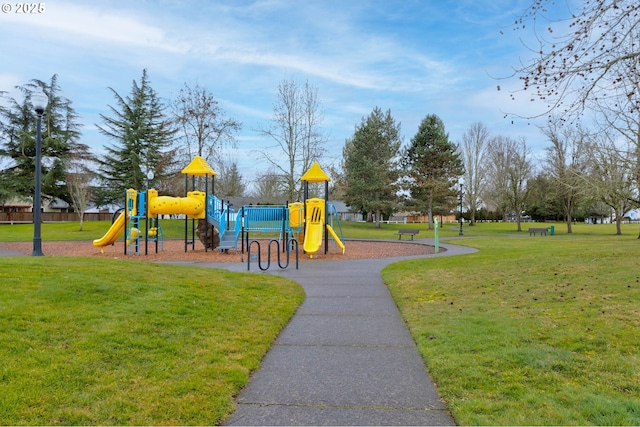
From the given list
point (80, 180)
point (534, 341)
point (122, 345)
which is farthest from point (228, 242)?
point (80, 180)

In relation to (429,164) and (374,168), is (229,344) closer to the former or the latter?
(374,168)

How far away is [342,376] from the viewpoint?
4273 mm

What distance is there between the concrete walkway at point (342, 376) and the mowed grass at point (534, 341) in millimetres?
234

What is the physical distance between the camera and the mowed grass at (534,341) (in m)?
3.45

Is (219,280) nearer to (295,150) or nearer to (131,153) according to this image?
(295,150)

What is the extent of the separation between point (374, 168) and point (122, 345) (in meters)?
41.6

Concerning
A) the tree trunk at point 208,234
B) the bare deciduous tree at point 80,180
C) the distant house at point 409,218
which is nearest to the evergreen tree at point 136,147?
→ the bare deciduous tree at point 80,180

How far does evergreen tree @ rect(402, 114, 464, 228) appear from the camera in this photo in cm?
4816

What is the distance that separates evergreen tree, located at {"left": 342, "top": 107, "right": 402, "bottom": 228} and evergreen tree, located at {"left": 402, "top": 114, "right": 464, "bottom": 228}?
2.62 meters

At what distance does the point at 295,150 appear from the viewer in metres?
36.5

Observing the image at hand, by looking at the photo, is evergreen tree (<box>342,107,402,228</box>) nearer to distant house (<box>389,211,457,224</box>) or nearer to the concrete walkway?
distant house (<box>389,211,457,224</box>)

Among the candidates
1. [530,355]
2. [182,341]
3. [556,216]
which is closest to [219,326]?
[182,341]

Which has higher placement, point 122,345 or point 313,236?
point 313,236

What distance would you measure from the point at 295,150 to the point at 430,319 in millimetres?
30872
